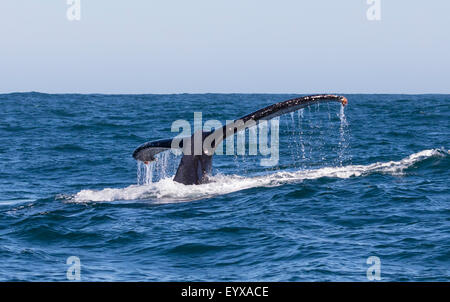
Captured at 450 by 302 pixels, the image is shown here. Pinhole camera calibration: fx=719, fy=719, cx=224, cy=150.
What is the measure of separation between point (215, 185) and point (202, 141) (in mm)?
1741

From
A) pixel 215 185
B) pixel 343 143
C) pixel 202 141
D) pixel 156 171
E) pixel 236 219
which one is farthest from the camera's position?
pixel 343 143

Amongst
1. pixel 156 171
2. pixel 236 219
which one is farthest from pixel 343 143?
pixel 236 219

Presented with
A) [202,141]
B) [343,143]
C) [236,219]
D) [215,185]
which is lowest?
[236,219]

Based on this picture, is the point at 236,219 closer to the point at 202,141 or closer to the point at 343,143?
the point at 202,141

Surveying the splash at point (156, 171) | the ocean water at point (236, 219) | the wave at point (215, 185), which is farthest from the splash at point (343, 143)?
the splash at point (156, 171)

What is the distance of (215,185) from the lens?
588 inches

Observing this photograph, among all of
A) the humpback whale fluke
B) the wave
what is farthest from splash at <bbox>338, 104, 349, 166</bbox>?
the humpback whale fluke

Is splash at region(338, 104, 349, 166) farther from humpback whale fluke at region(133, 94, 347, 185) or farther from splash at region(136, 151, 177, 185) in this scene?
humpback whale fluke at region(133, 94, 347, 185)

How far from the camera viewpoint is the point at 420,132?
28859 millimetres

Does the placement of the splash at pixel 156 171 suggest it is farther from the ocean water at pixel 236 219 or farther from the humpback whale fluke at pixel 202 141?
the humpback whale fluke at pixel 202 141

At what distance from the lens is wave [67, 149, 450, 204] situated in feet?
46.3

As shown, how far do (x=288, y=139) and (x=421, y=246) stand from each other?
18.8m
